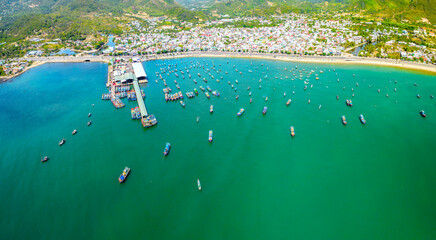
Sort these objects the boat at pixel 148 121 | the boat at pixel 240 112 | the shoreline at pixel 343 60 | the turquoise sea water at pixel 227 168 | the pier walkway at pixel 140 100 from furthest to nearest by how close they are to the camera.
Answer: the shoreline at pixel 343 60 → the boat at pixel 240 112 → the pier walkway at pixel 140 100 → the boat at pixel 148 121 → the turquoise sea water at pixel 227 168

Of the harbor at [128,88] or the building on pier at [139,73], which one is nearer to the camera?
the harbor at [128,88]

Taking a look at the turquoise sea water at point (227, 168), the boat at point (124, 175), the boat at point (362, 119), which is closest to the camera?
the turquoise sea water at point (227, 168)

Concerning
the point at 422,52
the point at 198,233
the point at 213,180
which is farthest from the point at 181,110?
the point at 422,52

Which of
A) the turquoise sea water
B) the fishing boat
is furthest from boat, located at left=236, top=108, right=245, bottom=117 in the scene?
the fishing boat

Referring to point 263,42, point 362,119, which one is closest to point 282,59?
point 263,42

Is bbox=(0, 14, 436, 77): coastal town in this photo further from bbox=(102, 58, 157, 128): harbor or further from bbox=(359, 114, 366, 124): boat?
bbox=(359, 114, 366, 124): boat

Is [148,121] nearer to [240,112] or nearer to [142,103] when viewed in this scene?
[142,103]

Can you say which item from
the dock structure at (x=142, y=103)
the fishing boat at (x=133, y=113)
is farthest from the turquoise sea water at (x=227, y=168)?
the dock structure at (x=142, y=103)

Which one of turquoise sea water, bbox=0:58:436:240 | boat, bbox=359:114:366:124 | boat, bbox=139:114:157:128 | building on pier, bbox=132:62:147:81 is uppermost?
building on pier, bbox=132:62:147:81

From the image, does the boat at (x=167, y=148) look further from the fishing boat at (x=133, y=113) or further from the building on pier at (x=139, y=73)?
the building on pier at (x=139, y=73)
